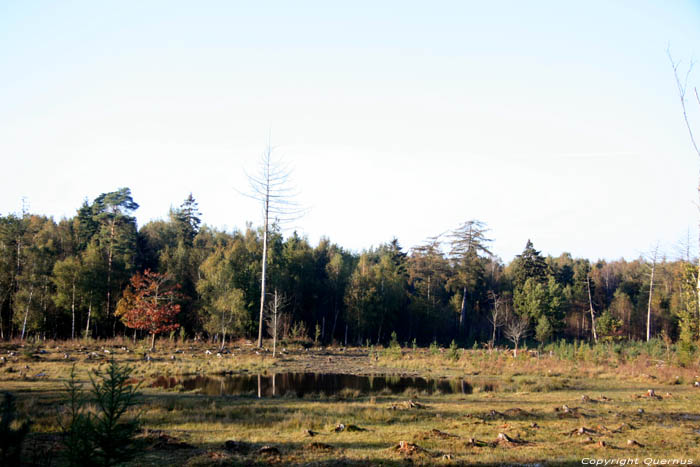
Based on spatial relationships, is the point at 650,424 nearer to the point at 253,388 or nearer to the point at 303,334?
the point at 253,388

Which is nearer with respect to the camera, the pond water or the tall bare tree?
the pond water

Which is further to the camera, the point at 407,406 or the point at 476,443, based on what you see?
the point at 407,406

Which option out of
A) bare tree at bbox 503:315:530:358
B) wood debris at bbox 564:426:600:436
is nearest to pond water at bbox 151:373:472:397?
wood debris at bbox 564:426:600:436

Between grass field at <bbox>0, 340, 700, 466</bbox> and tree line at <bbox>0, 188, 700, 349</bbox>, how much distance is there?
1067cm

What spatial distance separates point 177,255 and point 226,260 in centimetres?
716

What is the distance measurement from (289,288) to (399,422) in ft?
125

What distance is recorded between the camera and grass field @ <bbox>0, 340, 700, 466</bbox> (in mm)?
8656

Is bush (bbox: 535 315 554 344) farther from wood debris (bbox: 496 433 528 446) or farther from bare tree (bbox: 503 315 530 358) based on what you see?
wood debris (bbox: 496 433 528 446)

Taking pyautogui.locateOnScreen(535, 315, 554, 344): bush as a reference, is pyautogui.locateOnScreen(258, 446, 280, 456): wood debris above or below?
above

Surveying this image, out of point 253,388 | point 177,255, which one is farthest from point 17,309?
point 253,388

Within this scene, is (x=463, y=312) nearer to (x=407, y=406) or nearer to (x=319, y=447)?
(x=407, y=406)

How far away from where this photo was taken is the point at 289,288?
163 ft

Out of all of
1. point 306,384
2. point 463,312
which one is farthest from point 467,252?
point 306,384

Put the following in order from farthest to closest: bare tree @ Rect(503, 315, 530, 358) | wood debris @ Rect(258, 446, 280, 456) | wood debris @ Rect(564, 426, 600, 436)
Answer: bare tree @ Rect(503, 315, 530, 358) → wood debris @ Rect(564, 426, 600, 436) → wood debris @ Rect(258, 446, 280, 456)
